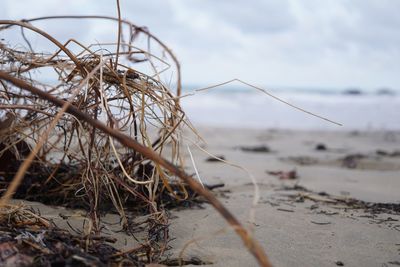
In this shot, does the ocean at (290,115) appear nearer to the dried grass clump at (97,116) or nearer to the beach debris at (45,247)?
the dried grass clump at (97,116)

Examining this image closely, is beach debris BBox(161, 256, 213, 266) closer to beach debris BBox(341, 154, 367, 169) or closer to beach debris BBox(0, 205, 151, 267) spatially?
beach debris BBox(0, 205, 151, 267)

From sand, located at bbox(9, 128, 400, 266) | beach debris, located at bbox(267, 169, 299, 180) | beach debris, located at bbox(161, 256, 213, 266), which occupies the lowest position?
beach debris, located at bbox(161, 256, 213, 266)

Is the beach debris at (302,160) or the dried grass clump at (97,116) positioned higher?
the dried grass clump at (97,116)

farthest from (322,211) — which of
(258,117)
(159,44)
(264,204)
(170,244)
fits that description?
(258,117)

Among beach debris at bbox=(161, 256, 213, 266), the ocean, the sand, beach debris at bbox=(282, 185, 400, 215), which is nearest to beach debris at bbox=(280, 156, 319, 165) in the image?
the sand

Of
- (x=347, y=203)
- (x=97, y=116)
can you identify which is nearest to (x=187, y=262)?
(x=97, y=116)

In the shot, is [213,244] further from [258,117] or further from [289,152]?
[258,117]

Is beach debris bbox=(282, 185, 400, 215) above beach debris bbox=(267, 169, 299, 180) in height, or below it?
below

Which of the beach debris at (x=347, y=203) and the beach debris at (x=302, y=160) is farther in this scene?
the beach debris at (x=302, y=160)

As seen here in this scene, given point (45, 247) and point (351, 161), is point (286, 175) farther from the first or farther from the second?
point (45, 247)

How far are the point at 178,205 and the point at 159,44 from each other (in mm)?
748

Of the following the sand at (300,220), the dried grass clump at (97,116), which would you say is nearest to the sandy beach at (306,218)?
the sand at (300,220)

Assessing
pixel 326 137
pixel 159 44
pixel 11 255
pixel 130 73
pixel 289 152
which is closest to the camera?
pixel 11 255

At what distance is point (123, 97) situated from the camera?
141 centimetres
